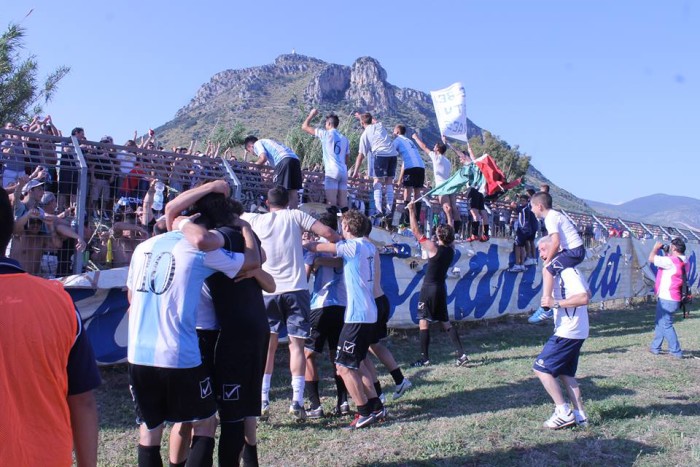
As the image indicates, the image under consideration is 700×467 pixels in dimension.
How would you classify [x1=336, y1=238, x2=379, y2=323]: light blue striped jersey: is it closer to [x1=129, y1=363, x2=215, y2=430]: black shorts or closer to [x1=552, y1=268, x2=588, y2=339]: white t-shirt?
[x1=552, y1=268, x2=588, y2=339]: white t-shirt

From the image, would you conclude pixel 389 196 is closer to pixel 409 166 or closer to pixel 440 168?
pixel 409 166

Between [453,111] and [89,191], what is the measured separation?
26.3ft

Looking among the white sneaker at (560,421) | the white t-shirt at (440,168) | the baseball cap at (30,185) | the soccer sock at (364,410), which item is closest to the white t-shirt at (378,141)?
the white t-shirt at (440,168)

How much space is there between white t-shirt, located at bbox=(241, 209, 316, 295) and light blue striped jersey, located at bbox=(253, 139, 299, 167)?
11.0 ft

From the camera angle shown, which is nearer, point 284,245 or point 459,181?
point 284,245

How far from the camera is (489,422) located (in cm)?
568

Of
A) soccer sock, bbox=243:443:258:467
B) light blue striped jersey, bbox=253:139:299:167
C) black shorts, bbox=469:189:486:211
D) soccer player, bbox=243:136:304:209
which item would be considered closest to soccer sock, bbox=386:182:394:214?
black shorts, bbox=469:189:486:211

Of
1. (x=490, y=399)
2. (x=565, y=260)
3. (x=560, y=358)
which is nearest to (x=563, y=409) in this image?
(x=560, y=358)

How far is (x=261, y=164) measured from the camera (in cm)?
912

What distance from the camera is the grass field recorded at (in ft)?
16.0

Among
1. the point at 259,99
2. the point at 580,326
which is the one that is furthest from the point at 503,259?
the point at 259,99

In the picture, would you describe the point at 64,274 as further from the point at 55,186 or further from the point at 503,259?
the point at 503,259

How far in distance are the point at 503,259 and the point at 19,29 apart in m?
14.2

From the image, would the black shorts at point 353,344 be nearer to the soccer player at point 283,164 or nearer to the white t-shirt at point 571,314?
the white t-shirt at point 571,314
